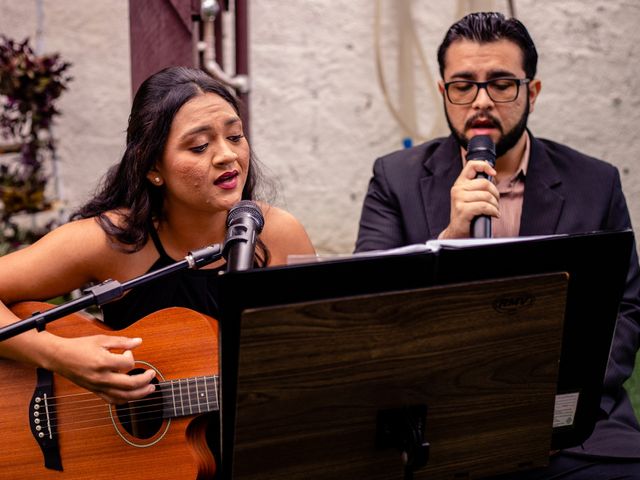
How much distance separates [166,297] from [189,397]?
0.41m

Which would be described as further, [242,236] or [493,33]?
[493,33]

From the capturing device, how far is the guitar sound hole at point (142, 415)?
8.07ft

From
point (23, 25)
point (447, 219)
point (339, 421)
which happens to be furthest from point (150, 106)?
point (23, 25)

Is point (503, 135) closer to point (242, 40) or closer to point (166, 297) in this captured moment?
point (166, 297)

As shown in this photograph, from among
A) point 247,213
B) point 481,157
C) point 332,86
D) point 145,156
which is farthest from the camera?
point 332,86

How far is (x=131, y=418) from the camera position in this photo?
2.50 m

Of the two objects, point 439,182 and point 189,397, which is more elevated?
point 439,182

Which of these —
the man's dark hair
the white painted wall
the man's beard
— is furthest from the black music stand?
the white painted wall

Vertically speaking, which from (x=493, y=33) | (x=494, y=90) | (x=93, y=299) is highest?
(x=493, y=33)

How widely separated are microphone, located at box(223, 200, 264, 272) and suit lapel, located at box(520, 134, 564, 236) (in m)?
1.18

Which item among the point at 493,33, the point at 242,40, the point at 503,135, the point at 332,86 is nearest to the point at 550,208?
the point at 503,135

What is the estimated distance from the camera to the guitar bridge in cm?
253

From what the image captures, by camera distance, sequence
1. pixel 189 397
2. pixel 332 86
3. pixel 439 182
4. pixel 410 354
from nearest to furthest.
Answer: pixel 410 354 < pixel 189 397 < pixel 439 182 < pixel 332 86

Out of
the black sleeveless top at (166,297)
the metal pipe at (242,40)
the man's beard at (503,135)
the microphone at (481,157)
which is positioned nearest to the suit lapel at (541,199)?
the man's beard at (503,135)
